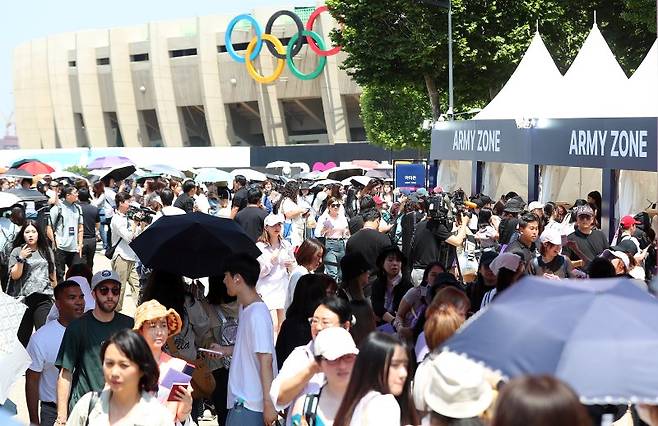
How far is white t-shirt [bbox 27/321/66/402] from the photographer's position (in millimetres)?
6938

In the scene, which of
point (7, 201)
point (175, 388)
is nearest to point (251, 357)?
point (175, 388)

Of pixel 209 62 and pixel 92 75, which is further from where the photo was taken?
pixel 92 75

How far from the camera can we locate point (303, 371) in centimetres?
532

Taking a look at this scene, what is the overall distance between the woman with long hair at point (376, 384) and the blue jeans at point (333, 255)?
32.1 ft

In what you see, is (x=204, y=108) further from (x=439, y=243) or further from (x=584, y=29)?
(x=439, y=243)

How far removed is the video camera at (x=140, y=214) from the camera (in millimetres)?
15133

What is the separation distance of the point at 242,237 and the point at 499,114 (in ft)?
42.5

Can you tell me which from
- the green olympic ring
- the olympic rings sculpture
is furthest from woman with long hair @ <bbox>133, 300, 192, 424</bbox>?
the green olympic ring

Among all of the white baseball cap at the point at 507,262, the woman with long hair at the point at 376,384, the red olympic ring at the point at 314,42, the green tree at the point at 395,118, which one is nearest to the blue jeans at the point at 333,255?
the white baseball cap at the point at 507,262

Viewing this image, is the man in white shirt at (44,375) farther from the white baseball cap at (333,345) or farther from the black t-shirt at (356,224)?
the black t-shirt at (356,224)

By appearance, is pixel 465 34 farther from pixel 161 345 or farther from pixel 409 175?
pixel 161 345

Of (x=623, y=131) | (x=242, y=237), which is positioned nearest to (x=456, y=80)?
(x=623, y=131)

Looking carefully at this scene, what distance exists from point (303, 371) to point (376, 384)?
81cm

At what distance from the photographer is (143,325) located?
602 centimetres
